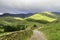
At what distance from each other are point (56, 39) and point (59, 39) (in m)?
0.83

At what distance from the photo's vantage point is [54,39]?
4444cm

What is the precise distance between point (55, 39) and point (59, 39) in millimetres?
1029

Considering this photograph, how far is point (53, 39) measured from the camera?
44.5 metres

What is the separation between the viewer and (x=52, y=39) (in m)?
44.5

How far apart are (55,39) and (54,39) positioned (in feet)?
0.82

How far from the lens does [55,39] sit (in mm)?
44312

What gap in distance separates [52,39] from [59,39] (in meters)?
1.72

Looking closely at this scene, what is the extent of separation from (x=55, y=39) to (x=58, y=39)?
28.4 inches

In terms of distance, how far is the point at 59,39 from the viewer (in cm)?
4372

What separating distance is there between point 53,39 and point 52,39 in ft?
0.76

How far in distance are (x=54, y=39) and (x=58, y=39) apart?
972mm

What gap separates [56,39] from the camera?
44281 mm

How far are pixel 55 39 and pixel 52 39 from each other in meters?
0.71
